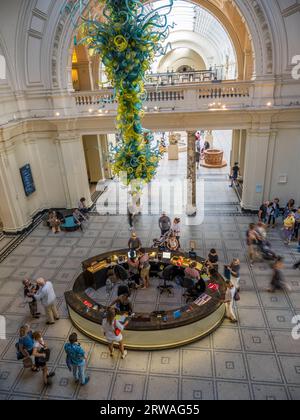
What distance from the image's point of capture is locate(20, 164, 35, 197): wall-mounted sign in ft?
40.6

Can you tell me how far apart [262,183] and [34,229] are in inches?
352

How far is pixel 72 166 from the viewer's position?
43.3ft

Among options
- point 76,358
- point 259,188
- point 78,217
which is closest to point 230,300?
point 76,358

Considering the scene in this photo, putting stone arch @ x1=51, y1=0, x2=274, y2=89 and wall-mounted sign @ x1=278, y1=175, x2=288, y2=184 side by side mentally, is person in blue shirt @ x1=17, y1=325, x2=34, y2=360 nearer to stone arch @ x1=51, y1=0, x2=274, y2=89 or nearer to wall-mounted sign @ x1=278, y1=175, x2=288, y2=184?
stone arch @ x1=51, y1=0, x2=274, y2=89

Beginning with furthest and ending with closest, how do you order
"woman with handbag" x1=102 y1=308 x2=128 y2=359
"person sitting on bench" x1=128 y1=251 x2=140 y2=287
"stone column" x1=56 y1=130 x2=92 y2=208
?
"stone column" x1=56 y1=130 x2=92 y2=208 < "person sitting on bench" x1=128 y1=251 x2=140 y2=287 < "woman with handbag" x1=102 y1=308 x2=128 y2=359

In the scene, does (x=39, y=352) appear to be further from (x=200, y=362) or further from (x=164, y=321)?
(x=200, y=362)

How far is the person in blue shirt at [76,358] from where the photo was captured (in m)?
5.71

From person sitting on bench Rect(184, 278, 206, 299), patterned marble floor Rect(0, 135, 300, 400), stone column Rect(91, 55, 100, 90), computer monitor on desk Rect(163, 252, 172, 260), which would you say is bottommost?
patterned marble floor Rect(0, 135, 300, 400)

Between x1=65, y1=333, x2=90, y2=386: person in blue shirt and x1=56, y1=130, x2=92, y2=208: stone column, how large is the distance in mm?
8575

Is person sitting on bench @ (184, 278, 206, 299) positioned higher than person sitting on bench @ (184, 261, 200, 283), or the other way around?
person sitting on bench @ (184, 261, 200, 283)

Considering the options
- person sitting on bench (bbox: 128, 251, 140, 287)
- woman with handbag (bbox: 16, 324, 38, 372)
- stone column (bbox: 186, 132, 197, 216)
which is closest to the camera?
woman with handbag (bbox: 16, 324, 38, 372)

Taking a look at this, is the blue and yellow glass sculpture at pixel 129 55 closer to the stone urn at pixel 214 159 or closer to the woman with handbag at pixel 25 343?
the woman with handbag at pixel 25 343

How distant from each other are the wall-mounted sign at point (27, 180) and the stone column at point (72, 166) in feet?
4.11

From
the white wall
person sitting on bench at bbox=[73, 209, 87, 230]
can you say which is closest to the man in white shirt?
person sitting on bench at bbox=[73, 209, 87, 230]
